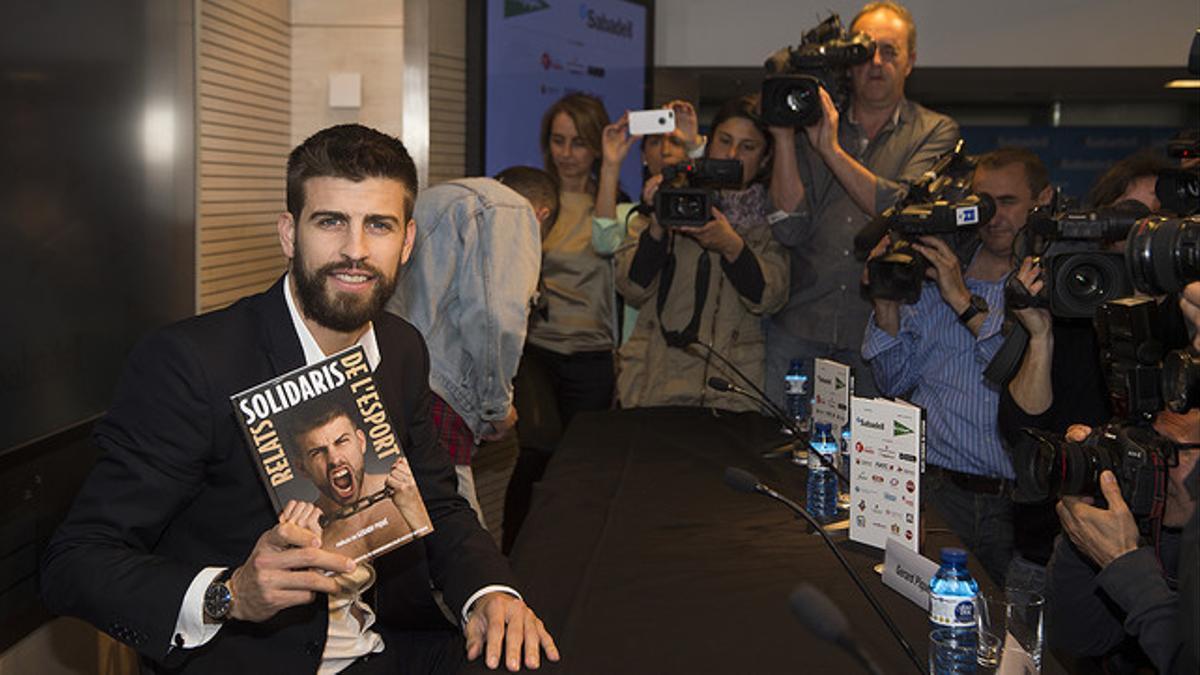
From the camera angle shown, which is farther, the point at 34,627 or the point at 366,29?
the point at 366,29

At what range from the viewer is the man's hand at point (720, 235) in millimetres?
3572

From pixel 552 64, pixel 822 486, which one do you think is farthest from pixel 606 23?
pixel 822 486

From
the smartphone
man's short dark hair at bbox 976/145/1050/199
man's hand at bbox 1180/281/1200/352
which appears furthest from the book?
the smartphone

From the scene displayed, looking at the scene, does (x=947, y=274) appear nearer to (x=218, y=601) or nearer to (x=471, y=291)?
(x=471, y=291)

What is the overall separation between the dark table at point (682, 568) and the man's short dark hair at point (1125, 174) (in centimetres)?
94

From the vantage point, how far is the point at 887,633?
1705 millimetres

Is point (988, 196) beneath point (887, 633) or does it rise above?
above

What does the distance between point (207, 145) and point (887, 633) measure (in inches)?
100

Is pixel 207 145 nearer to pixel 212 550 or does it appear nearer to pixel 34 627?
pixel 34 627

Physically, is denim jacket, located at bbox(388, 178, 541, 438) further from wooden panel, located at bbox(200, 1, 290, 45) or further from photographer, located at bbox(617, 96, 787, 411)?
wooden panel, located at bbox(200, 1, 290, 45)

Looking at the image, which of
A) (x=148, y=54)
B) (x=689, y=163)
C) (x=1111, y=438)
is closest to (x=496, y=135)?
(x=689, y=163)

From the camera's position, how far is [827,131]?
11.5 feet

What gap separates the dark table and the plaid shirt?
42 cm

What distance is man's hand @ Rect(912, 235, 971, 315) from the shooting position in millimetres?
2939
